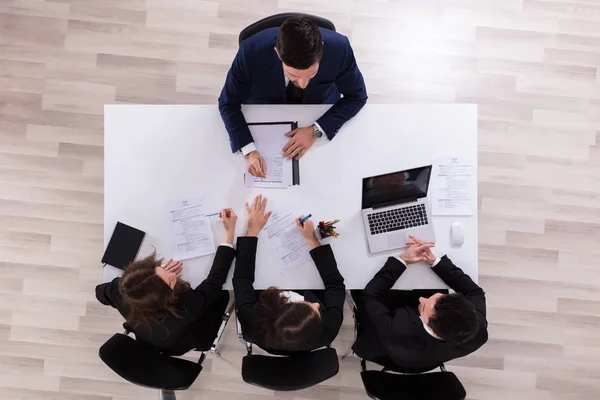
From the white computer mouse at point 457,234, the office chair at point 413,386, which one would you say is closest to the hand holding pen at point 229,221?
the office chair at point 413,386

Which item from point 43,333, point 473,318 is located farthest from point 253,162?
point 43,333

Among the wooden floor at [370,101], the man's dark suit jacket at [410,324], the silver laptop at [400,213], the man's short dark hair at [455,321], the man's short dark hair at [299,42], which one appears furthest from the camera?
the wooden floor at [370,101]

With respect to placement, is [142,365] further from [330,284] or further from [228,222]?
[330,284]

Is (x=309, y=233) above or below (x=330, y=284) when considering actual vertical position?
above

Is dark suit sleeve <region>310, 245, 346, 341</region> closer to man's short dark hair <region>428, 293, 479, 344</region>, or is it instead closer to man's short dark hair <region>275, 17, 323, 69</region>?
man's short dark hair <region>428, 293, 479, 344</region>

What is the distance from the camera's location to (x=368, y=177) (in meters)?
2.05

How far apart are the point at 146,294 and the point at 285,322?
0.61m

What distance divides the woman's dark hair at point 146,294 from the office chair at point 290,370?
1.41 ft

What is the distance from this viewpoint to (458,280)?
1.97m

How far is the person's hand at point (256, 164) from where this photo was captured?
202 cm

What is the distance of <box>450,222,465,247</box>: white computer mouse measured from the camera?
2.01m

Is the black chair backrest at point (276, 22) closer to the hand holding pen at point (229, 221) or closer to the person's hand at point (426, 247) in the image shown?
the hand holding pen at point (229, 221)

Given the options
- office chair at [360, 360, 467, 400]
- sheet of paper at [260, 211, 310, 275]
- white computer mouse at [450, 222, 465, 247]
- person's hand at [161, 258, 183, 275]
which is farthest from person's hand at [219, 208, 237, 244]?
white computer mouse at [450, 222, 465, 247]

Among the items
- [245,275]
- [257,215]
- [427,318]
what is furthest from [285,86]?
[427,318]
